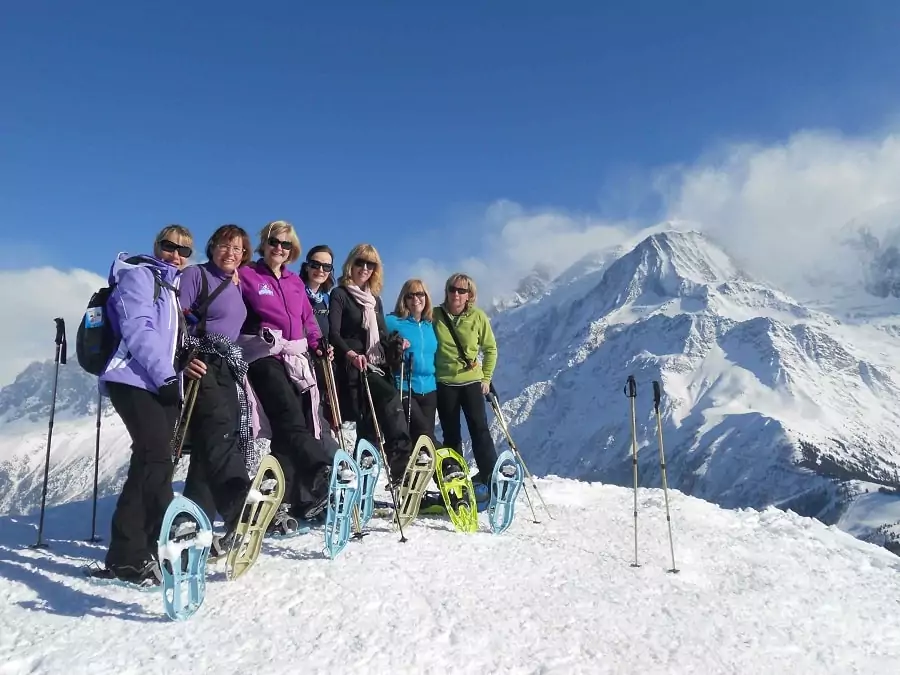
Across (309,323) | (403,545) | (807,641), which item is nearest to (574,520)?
(403,545)

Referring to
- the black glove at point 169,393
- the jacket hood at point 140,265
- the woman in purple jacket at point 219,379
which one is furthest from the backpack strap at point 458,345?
A: the black glove at point 169,393

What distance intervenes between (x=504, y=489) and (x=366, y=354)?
249 centimetres

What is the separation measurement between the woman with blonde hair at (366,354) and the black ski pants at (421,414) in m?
0.36

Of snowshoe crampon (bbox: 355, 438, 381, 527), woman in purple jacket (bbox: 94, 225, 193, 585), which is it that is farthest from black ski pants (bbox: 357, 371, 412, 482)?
woman in purple jacket (bbox: 94, 225, 193, 585)

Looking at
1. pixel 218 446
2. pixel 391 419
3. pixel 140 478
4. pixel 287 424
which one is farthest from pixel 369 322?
pixel 140 478

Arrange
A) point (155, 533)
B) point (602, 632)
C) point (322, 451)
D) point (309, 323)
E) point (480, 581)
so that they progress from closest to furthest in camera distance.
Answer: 1. point (602, 632)
2. point (155, 533)
3. point (480, 581)
4. point (322, 451)
5. point (309, 323)

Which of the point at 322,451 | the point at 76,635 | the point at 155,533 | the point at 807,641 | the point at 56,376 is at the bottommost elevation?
the point at 807,641

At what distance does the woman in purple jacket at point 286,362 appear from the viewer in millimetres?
6793

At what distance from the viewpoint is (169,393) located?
5656 mm

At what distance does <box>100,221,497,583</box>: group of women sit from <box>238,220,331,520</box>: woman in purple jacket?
15 mm

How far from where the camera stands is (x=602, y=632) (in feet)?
17.6

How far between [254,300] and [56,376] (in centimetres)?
359

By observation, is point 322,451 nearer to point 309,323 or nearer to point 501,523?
point 309,323

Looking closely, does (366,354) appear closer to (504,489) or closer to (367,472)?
(367,472)
